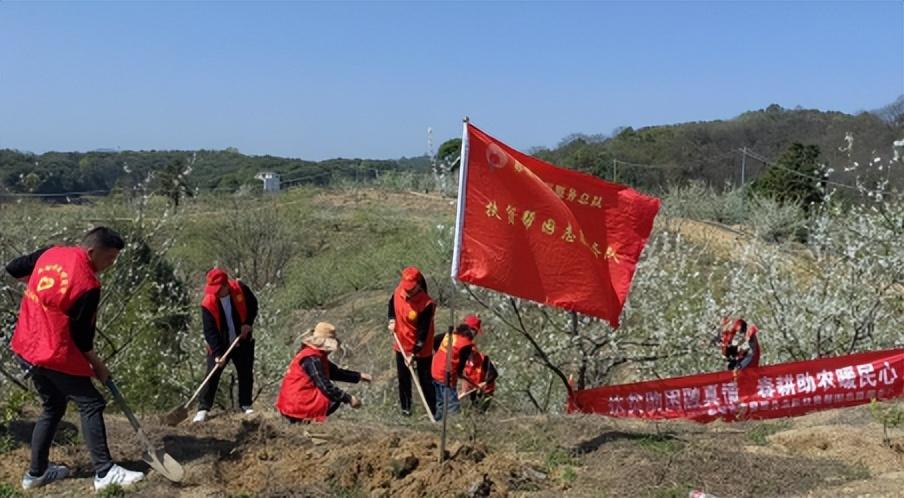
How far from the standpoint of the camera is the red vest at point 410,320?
838 cm

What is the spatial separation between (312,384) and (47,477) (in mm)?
2099

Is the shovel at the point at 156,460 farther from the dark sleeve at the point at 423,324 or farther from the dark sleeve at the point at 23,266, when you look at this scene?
the dark sleeve at the point at 423,324

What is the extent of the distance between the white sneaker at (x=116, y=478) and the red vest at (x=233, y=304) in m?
2.21

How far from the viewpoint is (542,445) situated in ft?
22.4

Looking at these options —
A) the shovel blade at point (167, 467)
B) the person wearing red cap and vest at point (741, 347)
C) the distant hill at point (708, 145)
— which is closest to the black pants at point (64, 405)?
the shovel blade at point (167, 467)

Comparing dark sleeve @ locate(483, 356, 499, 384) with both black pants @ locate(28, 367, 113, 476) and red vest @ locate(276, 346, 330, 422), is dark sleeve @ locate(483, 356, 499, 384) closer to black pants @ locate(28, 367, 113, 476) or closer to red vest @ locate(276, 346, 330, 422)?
red vest @ locate(276, 346, 330, 422)

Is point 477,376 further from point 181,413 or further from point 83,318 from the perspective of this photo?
point 83,318

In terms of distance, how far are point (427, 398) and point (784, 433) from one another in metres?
3.26

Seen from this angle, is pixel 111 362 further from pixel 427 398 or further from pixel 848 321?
pixel 848 321

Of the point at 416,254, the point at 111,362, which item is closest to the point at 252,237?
the point at 416,254

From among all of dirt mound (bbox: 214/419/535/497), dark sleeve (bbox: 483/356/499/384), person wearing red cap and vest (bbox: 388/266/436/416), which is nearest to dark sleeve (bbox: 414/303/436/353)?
person wearing red cap and vest (bbox: 388/266/436/416)

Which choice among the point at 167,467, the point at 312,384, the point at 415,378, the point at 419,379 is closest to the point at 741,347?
the point at 419,379

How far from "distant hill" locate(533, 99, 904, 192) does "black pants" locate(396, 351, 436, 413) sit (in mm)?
32539

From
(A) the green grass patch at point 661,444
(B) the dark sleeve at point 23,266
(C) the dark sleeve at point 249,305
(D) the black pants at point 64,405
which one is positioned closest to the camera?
(D) the black pants at point 64,405
